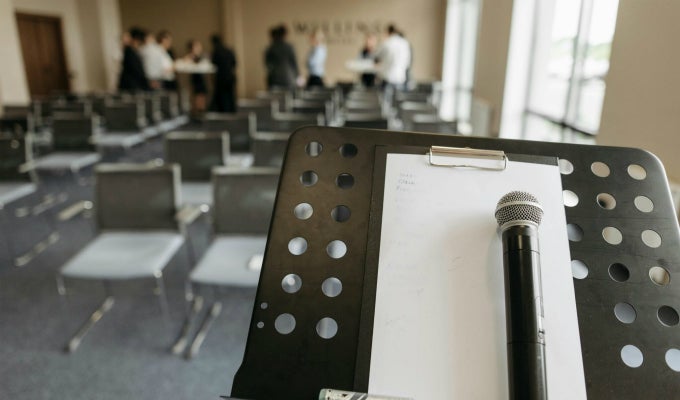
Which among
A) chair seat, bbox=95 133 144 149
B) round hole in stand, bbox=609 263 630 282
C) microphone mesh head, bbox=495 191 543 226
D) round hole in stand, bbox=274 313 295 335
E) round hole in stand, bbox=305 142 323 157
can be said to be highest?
chair seat, bbox=95 133 144 149

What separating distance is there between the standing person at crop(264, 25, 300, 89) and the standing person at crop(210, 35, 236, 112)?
0.69 meters

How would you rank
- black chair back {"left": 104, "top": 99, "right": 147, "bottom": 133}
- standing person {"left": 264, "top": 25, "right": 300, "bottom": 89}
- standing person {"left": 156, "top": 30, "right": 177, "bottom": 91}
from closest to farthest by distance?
black chair back {"left": 104, "top": 99, "right": 147, "bottom": 133} < standing person {"left": 264, "top": 25, "right": 300, "bottom": 89} < standing person {"left": 156, "top": 30, "right": 177, "bottom": 91}

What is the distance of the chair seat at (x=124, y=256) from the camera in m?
2.28

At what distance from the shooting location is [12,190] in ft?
11.2

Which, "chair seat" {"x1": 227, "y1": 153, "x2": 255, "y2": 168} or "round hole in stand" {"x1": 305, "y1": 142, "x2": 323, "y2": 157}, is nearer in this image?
"round hole in stand" {"x1": 305, "y1": 142, "x2": 323, "y2": 157}

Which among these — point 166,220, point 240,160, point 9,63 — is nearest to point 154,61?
point 9,63

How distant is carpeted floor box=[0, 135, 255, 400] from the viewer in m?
2.11

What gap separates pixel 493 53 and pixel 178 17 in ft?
28.6

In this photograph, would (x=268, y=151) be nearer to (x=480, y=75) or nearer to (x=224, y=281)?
(x=224, y=281)

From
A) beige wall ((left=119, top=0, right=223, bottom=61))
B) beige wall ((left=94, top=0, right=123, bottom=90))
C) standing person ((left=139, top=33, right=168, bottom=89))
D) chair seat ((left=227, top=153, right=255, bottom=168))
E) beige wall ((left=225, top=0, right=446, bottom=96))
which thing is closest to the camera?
chair seat ((left=227, top=153, right=255, bottom=168))

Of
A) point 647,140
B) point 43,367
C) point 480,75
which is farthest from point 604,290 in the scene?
point 480,75

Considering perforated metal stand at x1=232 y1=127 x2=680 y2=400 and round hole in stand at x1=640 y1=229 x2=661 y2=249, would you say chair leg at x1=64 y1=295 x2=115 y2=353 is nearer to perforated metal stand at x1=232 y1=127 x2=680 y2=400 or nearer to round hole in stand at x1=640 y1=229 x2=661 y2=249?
perforated metal stand at x1=232 y1=127 x2=680 y2=400

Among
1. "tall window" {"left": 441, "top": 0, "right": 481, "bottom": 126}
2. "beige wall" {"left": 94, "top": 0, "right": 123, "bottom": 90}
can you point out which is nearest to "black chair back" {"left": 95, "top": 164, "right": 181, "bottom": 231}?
"tall window" {"left": 441, "top": 0, "right": 481, "bottom": 126}

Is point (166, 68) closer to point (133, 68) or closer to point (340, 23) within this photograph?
point (133, 68)
